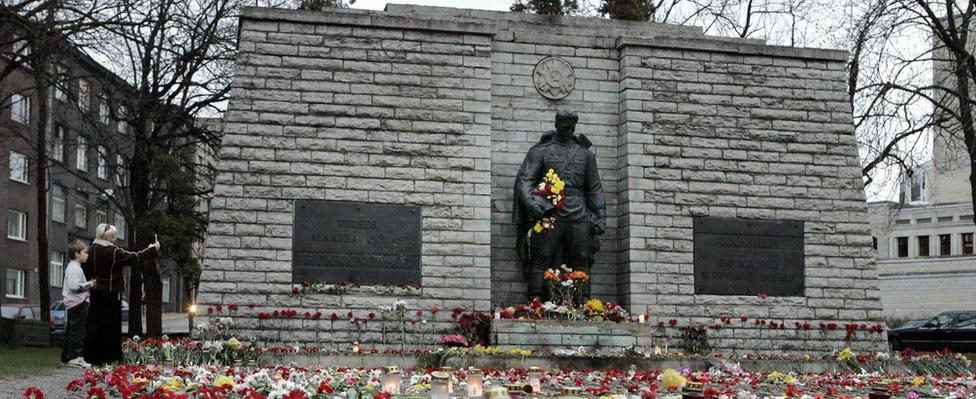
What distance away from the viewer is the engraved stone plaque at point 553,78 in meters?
16.3

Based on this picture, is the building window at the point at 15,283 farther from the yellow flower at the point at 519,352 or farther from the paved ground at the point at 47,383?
the yellow flower at the point at 519,352

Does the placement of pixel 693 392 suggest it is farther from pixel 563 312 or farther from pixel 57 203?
pixel 57 203

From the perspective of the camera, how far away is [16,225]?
39.5 metres

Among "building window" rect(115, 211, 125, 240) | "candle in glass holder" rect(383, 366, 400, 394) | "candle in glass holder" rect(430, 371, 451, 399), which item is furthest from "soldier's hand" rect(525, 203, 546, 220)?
"building window" rect(115, 211, 125, 240)

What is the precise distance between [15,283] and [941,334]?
28.3 m

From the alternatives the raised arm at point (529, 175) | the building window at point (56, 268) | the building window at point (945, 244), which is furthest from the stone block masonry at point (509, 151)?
the building window at point (945, 244)

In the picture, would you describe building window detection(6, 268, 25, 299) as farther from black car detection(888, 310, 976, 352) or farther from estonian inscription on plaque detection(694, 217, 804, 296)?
estonian inscription on plaque detection(694, 217, 804, 296)

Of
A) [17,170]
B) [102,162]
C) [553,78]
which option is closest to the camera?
[553,78]

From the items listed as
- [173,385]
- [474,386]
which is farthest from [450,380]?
[173,385]

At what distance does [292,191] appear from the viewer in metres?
15.0

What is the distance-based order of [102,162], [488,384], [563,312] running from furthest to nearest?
[102,162]
[563,312]
[488,384]

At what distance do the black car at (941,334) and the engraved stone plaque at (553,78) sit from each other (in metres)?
14.1

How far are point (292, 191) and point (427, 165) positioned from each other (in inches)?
68.7

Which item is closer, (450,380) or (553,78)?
(450,380)
